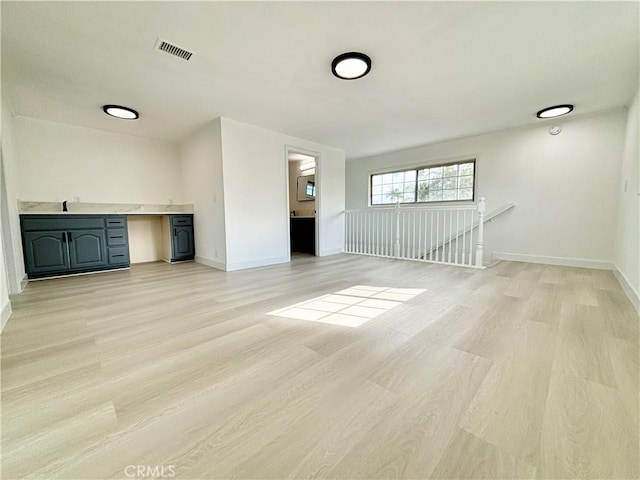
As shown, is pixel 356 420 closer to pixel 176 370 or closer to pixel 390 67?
pixel 176 370

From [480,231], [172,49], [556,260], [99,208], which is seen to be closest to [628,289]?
[480,231]

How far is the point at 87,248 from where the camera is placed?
12.7 feet

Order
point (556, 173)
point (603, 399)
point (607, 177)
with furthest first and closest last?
point (556, 173) < point (607, 177) < point (603, 399)

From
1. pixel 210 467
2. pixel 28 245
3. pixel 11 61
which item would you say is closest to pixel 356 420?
pixel 210 467

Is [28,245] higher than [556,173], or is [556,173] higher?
[556,173]

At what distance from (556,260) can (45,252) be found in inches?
310

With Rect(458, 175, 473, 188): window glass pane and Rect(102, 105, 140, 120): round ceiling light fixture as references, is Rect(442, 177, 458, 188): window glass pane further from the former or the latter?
Rect(102, 105, 140, 120): round ceiling light fixture

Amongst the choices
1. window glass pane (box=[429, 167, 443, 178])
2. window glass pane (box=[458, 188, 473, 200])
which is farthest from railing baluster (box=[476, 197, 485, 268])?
window glass pane (box=[429, 167, 443, 178])

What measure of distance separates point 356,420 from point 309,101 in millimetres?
3441

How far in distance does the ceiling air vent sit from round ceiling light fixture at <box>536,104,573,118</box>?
4637 millimetres

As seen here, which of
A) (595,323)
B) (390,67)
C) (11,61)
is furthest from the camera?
(390,67)

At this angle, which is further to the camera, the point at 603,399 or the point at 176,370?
the point at 176,370

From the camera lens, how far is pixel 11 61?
2.35 meters

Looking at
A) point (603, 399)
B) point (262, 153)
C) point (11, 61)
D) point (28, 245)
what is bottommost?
point (603, 399)
